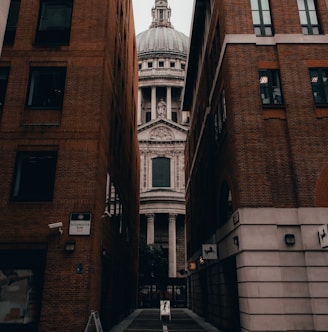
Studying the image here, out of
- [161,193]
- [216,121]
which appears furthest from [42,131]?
[161,193]

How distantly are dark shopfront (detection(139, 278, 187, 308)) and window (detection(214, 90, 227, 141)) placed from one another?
91.8 ft

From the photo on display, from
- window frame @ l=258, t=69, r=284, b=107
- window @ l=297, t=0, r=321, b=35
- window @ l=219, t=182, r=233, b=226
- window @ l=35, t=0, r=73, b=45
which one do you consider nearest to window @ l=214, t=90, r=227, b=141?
window frame @ l=258, t=69, r=284, b=107

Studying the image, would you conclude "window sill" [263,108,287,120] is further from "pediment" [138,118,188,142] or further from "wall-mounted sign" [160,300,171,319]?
"pediment" [138,118,188,142]

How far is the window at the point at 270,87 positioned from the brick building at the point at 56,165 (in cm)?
774

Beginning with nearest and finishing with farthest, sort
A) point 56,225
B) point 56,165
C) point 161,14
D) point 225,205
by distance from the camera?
1. point 56,225
2. point 56,165
3. point 225,205
4. point 161,14

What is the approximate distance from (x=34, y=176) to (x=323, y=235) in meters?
12.4

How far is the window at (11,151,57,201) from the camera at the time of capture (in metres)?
15.9

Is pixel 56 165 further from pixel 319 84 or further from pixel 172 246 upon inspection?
pixel 172 246

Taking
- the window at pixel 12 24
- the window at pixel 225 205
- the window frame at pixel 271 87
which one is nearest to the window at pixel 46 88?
the window at pixel 12 24

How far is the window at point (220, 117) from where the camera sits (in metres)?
19.1

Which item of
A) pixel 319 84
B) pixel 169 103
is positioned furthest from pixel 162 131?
pixel 319 84

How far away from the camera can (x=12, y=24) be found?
19016 mm

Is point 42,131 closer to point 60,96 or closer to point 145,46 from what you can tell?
point 60,96

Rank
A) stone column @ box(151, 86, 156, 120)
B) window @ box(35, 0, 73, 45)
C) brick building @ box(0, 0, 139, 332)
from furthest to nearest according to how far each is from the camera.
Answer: stone column @ box(151, 86, 156, 120) < window @ box(35, 0, 73, 45) < brick building @ box(0, 0, 139, 332)
